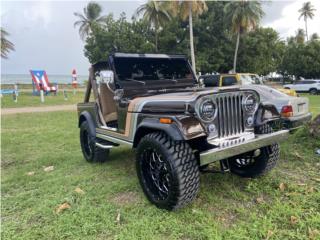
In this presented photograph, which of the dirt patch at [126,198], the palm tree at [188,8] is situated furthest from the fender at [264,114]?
the palm tree at [188,8]

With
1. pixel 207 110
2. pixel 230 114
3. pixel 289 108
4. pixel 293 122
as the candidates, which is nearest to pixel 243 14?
pixel 289 108

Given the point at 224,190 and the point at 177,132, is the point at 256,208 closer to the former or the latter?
the point at 224,190

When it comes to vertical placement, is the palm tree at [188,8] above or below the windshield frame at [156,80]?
above

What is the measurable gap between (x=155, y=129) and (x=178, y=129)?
0.40 metres

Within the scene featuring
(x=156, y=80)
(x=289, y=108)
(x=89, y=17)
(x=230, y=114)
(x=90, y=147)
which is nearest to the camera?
(x=230, y=114)

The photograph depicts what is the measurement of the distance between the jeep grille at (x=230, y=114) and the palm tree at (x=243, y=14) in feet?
81.6

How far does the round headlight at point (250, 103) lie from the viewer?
10.8 feet

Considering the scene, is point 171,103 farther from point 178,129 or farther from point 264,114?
point 264,114

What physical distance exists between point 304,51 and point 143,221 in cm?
3963

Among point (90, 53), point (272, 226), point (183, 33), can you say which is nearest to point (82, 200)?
point (272, 226)

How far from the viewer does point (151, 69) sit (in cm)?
450

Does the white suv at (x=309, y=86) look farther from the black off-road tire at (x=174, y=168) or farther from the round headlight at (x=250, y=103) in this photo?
the black off-road tire at (x=174, y=168)

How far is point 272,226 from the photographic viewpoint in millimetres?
2697

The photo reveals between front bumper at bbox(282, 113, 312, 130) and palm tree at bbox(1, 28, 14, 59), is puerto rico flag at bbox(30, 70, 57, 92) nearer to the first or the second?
palm tree at bbox(1, 28, 14, 59)
